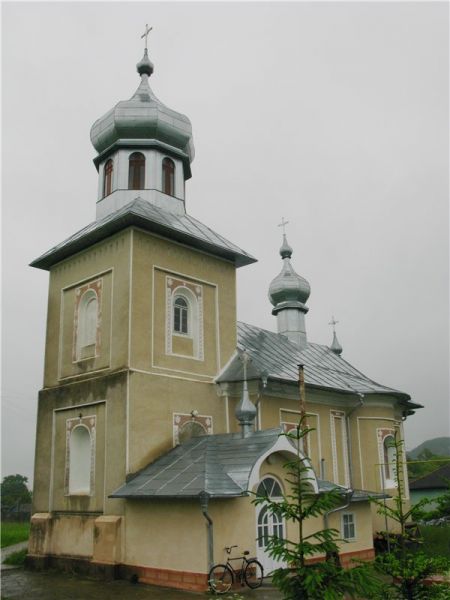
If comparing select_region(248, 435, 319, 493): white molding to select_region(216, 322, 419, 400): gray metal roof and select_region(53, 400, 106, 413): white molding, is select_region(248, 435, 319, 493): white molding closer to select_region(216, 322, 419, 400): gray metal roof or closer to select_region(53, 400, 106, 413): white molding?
select_region(216, 322, 419, 400): gray metal roof

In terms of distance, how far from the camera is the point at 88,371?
1516 cm

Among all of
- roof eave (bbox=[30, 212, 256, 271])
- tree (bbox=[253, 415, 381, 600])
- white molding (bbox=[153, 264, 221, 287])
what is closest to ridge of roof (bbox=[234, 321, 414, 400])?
white molding (bbox=[153, 264, 221, 287])

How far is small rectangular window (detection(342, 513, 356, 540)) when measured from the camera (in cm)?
1594

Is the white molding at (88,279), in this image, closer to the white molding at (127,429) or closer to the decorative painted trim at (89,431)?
the white molding at (127,429)

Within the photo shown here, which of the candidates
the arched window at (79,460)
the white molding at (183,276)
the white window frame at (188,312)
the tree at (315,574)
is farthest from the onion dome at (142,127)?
the tree at (315,574)

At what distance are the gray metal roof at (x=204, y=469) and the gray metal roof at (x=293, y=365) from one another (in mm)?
2417

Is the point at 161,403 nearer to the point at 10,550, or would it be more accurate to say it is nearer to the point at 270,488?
the point at 270,488

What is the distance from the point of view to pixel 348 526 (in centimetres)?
1606

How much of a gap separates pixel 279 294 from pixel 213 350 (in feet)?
35.5

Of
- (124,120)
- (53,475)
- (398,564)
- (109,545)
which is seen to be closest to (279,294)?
(124,120)

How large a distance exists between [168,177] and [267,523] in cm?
1020

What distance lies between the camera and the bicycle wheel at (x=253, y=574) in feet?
37.2

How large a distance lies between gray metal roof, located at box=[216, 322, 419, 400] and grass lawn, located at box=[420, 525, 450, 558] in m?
4.68

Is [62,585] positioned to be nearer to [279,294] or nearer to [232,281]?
[232,281]
